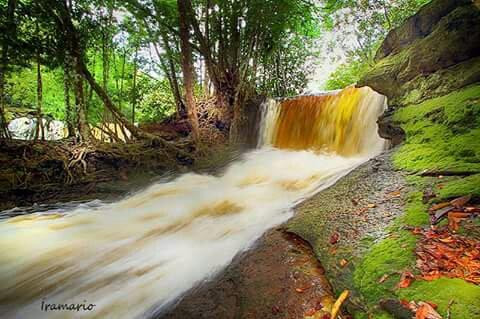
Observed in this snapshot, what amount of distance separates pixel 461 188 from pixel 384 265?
1.18m

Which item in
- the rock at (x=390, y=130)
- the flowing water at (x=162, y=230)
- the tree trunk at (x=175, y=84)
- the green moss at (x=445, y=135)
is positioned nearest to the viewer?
the flowing water at (x=162, y=230)

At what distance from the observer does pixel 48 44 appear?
5848 mm

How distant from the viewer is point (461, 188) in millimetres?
2344

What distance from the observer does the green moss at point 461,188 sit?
2251mm

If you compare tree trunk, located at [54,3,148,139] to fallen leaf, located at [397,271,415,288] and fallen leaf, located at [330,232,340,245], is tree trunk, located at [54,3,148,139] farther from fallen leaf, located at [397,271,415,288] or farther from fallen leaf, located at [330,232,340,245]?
fallen leaf, located at [397,271,415,288]

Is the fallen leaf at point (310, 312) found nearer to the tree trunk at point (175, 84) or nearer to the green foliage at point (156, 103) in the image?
the tree trunk at point (175, 84)

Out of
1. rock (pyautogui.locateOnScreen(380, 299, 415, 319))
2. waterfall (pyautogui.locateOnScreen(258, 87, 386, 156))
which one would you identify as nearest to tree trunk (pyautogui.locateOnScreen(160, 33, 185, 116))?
waterfall (pyautogui.locateOnScreen(258, 87, 386, 156))

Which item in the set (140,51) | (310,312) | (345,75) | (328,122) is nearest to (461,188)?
(310,312)

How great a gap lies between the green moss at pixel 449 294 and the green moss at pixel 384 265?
5.1 inches

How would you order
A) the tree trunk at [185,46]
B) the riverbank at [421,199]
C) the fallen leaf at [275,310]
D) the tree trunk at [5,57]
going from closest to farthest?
the riverbank at [421,199]
the fallen leaf at [275,310]
the tree trunk at [5,57]
the tree trunk at [185,46]

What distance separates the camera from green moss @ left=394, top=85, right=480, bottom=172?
2.91 m

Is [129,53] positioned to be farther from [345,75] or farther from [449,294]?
[345,75]

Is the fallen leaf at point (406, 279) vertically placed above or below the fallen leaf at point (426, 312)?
above

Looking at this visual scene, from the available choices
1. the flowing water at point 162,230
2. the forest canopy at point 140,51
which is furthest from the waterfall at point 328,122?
the forest canopy at point 140,51
